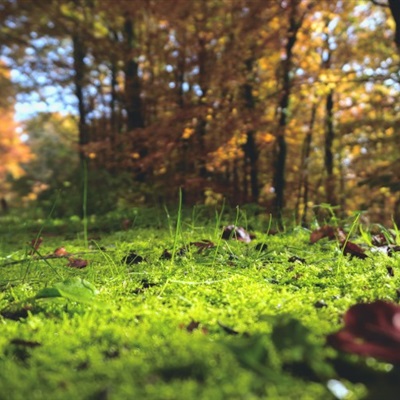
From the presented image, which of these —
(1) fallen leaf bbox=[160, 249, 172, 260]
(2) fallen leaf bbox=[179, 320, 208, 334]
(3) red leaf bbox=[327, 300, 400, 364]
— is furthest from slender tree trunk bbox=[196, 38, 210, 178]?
(3) red leaf bbox=[327, 300, 400, 364]

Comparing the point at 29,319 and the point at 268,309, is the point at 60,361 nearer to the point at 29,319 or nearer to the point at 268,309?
the point at 29,319

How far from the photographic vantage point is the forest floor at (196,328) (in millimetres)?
628

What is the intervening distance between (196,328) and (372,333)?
0.41m

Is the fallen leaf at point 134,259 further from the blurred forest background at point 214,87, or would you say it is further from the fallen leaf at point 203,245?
the blurred forest background at point 214,87

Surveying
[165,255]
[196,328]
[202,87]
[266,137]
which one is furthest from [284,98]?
[196,328]

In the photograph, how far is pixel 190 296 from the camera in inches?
48.2

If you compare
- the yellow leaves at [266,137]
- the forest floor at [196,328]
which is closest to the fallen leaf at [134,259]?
the forest floor at [196,328]

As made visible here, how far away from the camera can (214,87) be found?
7855 mm

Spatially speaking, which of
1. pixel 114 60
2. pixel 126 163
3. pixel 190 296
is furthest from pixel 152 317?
pixel 114 60

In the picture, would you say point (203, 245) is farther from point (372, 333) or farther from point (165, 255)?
point (372, 333)

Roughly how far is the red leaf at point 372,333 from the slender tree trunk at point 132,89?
32.4 ft

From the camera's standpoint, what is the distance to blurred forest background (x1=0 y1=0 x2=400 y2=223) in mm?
7453

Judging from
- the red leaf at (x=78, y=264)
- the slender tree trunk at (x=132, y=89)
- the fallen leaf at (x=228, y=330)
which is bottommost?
the red leaf at (x=78, y=264)

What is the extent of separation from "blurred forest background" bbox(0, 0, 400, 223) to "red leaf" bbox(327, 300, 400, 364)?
11.5 ft
